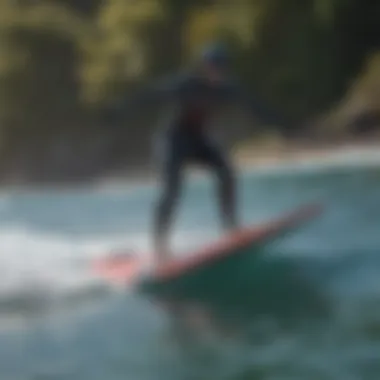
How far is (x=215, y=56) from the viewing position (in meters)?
1.29

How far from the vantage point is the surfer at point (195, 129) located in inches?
50.3

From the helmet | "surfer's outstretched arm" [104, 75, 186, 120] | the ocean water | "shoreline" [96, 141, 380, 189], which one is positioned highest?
the helmet

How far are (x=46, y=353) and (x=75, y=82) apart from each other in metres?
0.37

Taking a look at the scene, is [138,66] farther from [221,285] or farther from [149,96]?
[221,285]

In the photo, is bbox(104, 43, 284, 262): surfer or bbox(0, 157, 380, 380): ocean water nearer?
bbox(0, 157, 380, 380): ocean water

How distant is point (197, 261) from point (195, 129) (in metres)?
0.15

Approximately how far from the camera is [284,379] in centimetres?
113

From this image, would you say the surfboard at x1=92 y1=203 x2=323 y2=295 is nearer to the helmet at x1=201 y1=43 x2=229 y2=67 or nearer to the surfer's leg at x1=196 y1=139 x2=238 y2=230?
the surfer's leg at x1=196 y1=139 x2=238 y2=230

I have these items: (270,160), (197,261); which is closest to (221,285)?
(197,261)

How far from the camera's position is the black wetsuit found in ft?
4.19

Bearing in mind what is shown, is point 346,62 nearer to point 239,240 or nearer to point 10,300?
point 239,240

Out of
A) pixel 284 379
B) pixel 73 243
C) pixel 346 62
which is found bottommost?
pixel 284 379

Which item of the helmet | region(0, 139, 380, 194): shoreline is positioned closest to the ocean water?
region(0, 139, 380, 194): shoreline

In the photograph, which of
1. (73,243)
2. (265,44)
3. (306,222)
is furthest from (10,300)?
(265,44)
